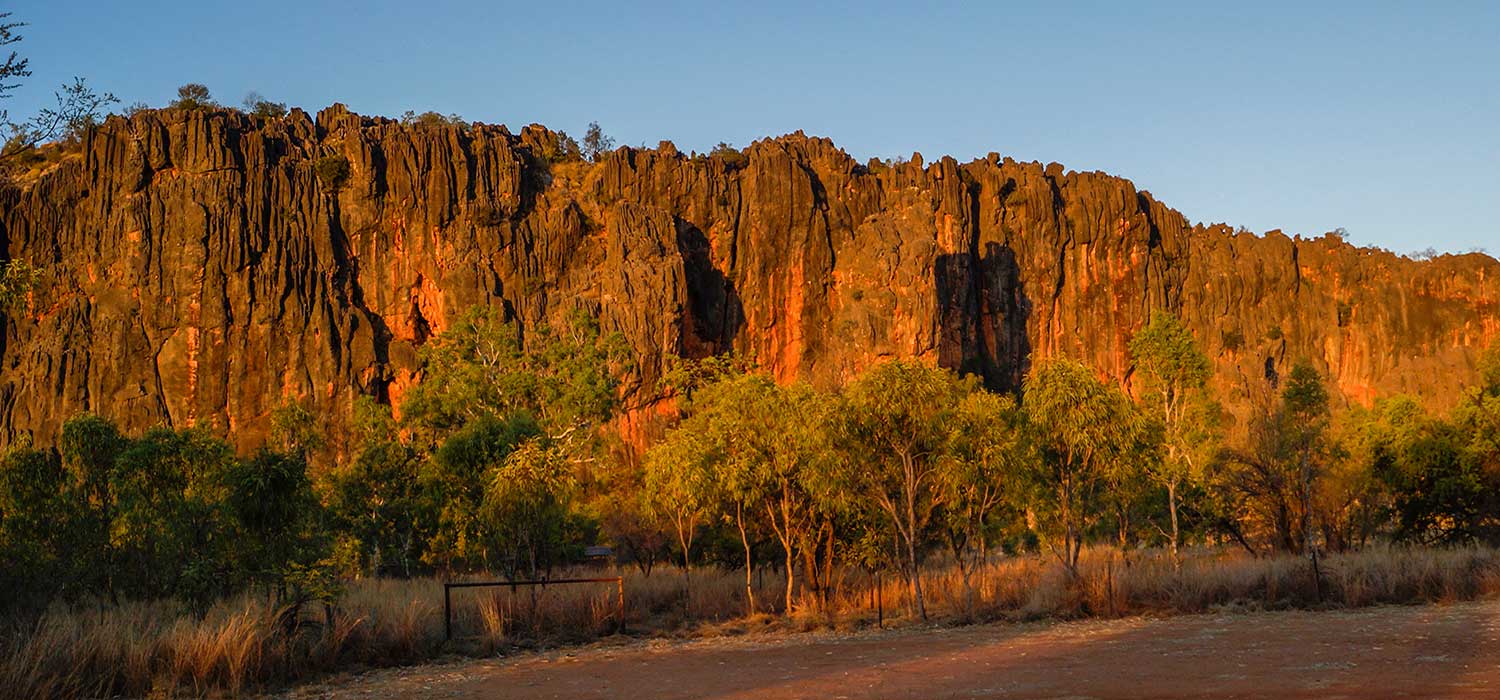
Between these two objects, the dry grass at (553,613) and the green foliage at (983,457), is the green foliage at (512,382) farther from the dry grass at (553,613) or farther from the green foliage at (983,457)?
the green foliage at (983,457)

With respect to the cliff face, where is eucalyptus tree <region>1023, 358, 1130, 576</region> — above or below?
below

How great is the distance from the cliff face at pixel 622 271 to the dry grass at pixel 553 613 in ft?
131

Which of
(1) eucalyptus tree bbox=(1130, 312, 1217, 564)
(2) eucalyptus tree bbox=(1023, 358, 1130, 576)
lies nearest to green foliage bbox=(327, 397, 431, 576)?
(2) eucalyptus tree bbox=(1023, 358, 1130, 576)

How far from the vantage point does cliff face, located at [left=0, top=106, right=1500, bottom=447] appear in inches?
2692

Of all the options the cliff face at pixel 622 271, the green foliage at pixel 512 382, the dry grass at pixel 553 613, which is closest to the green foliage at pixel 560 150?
the cliff face at pixel 622 271

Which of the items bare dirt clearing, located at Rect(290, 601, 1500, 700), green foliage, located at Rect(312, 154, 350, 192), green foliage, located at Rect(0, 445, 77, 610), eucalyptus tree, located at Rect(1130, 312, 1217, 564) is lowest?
bare dirt clearing, located at Rect(290, 601, 1500, 700)

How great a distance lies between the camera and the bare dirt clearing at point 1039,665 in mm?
12578

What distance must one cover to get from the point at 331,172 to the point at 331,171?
6 cm

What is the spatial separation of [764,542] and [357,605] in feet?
44.4

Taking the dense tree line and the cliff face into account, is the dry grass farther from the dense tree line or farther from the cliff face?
the cliff face

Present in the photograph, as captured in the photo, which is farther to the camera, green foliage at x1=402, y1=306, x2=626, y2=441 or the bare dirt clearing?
green foliage at x1=402, y1=306, x2=626, y2=441

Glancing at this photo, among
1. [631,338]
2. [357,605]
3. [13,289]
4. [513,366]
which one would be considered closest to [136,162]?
[631,338]

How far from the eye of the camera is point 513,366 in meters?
43.0

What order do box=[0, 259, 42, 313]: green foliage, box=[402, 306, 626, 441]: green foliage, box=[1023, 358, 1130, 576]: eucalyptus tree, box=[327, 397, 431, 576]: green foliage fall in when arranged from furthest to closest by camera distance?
box=[402, 306, 626, 441]: green foliage < box=[327, 397, 431, 576]: green foliage < box=[1023, 358, 1130, 576]: eucalyptus tree < box=[0, 259, 42, 313]: green foliage
